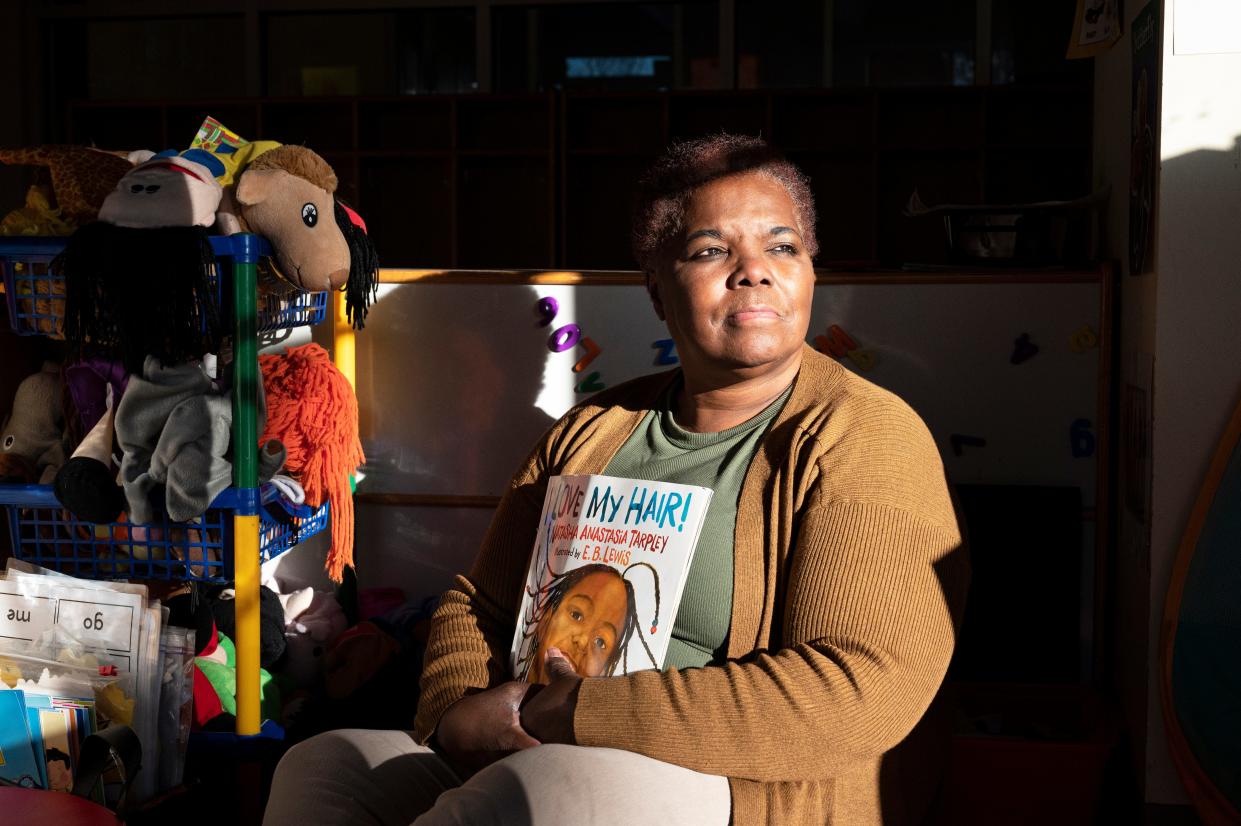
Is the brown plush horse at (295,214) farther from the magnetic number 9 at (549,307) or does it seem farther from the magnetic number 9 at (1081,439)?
the magnetic number 9 at (1081,439)

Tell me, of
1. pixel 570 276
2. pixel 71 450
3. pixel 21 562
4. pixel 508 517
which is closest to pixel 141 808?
pixel 21 562

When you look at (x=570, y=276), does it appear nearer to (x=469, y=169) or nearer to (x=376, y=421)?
(x=376, y=421)

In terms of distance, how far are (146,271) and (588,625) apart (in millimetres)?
862

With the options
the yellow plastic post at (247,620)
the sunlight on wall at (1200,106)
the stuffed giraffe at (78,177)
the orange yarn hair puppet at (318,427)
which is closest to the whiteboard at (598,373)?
the orange yarn hair puppet at (318,427)

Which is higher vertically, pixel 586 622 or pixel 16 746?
pixel 586 622

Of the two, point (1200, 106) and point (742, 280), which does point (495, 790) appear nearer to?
point (742, 280)

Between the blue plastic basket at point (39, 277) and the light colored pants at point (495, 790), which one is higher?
the blue plastic basket at point (39, 277)

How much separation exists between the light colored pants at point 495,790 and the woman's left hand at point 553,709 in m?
0.05

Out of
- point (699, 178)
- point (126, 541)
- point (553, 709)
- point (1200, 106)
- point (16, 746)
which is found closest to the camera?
point (553, 709)

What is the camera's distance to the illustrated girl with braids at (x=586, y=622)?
1534mm

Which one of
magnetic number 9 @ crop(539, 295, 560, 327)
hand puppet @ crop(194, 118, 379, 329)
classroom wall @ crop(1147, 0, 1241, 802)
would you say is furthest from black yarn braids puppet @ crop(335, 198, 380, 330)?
classroom wall @ crop(1147, 0, 1241, 802)

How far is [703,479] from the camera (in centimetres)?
163

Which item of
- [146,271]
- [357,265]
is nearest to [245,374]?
[146,271]

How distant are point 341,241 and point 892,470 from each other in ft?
3.57
